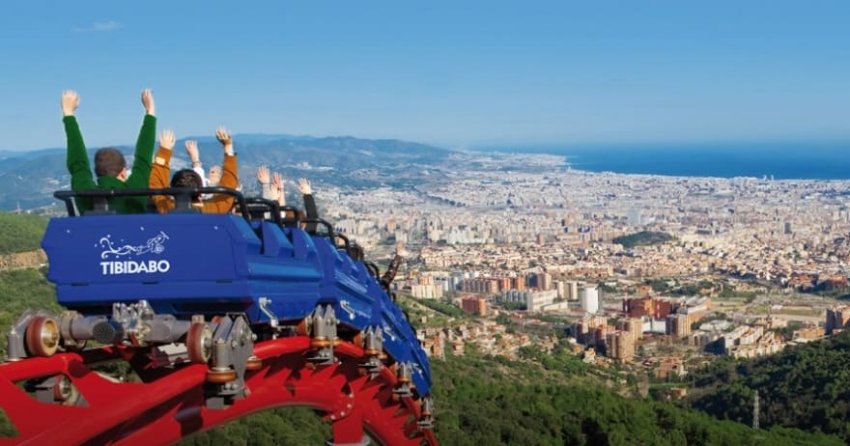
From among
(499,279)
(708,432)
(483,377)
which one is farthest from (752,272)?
(708,432)

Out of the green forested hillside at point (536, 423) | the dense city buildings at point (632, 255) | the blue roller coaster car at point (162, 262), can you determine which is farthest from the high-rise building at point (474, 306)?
the blue roller coaster car at point (162, 262)

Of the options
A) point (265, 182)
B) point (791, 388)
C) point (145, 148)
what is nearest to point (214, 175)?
point (265, 182)

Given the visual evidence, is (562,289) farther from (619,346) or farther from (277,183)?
(277,183)

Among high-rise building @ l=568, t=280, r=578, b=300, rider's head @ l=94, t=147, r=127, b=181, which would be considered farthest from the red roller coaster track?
high-rise building @ l=568, t=280, r=578, b=300

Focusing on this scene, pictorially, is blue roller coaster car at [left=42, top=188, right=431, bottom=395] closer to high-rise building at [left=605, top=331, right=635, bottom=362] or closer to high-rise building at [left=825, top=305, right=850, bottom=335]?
high-rise building at [left=605, top=331, right=635, bottom=362]

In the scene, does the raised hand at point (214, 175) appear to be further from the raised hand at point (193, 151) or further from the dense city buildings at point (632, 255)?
the dense city buildings at point (632, 255)

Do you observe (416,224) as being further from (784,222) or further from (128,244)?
(128,244)

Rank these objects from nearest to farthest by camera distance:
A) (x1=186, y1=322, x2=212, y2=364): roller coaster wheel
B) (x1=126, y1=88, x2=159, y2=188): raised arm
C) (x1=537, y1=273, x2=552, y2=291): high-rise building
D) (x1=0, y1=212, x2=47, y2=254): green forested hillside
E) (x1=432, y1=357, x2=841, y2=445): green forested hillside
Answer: (x1=186, y1=322, x2=212, y2=364): roller coaster wheel
(x1=126, y1=88, x2=159, y2=188): raised arm
(x1=432, y1=357, x2=841, y2=445): green forested hillside
(x1=0, y1=212, x2=47, y2=254): green forested hillside
(x1=537, y1=273, x2=552, y2=291): high-rise building
